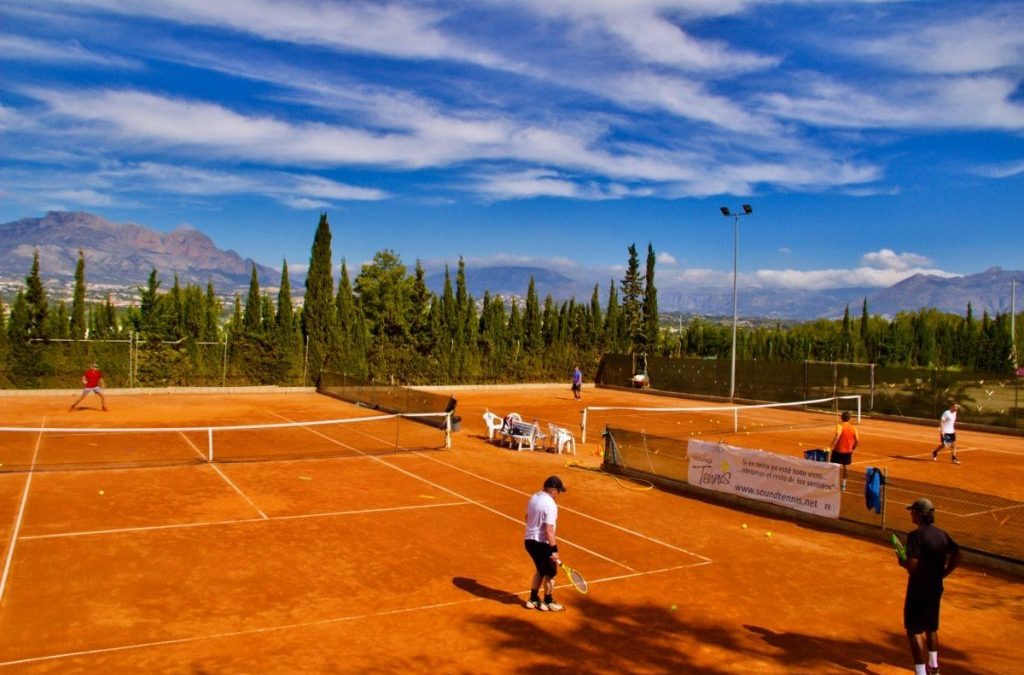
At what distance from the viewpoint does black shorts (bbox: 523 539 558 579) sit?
31.9 ft

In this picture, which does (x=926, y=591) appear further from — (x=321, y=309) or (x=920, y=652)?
(x=321, y=309)

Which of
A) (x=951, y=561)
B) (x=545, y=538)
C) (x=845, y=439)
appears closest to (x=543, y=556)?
(x=545, y=538)

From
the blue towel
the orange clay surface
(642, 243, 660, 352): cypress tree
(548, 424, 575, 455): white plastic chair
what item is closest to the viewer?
the orange clay surface

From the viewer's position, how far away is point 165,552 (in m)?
12.1

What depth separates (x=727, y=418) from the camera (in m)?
34.8

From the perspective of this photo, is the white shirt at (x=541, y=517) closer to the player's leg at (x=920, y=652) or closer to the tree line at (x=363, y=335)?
the player's leg at (x=920, y=652)

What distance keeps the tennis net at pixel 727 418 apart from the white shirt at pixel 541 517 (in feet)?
61.7

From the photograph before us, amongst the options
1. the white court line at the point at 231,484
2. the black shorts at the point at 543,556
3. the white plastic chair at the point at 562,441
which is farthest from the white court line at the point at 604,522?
the white court line at the point at 231,484

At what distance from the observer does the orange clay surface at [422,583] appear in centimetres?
864

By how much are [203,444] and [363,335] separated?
27073 mm

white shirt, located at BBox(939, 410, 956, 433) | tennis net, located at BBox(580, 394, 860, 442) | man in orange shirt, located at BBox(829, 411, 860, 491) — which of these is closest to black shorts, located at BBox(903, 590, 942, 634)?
man in orange shirt, located at BBox(829, 411, 860, 491)

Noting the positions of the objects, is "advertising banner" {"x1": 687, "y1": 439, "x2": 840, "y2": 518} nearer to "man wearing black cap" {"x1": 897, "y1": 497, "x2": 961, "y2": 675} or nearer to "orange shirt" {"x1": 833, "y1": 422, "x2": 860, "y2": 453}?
"orange shirt" {"x1": 833, "y1": 422, "x2": 860, "y2": 453}

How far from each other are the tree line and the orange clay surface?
77.8 feet

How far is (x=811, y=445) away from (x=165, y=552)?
69.5 feet
